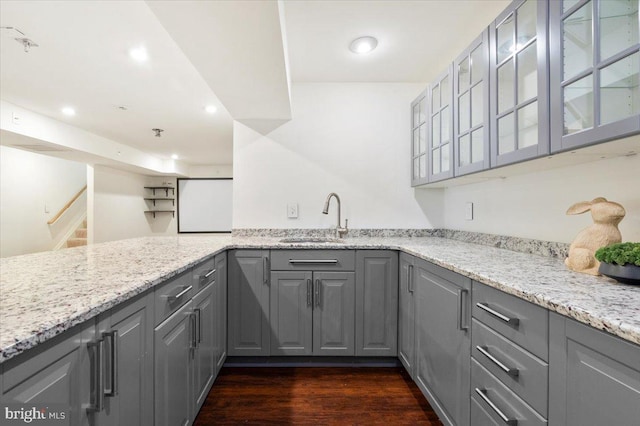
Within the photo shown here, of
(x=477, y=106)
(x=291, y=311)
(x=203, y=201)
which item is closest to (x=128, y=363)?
(x=291, y=311)

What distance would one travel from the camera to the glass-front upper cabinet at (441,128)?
1960 mm

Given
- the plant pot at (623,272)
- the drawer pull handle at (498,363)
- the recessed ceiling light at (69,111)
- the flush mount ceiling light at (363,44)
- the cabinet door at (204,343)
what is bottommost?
the cabinet door at (204,343)

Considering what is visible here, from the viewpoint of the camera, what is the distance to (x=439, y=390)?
4.86ft

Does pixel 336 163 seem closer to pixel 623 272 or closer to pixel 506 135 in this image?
pixel 506 135

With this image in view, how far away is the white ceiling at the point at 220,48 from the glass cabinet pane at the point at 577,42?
32.1 inches

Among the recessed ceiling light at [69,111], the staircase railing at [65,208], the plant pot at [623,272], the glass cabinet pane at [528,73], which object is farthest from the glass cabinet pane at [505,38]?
the staircase railing at [65,208]

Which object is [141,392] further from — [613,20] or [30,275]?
[613,20]

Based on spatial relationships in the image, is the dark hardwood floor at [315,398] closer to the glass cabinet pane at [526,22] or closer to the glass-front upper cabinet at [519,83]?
the glass-front upper cabinet at [519,83]

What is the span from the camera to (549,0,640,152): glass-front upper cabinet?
89 centimetres

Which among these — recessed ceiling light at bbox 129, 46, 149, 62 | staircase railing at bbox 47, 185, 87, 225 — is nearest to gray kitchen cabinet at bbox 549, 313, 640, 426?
recessed ceiling light at bbox 129, 46, 149, 62

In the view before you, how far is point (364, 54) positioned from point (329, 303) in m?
1.85

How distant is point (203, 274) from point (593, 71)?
1.79 m

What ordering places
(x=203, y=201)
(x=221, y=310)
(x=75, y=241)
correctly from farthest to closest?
(x=203, y=201)
(x=75, y=241)
(x=221, y=310)

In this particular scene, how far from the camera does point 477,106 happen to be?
5.44 ft
